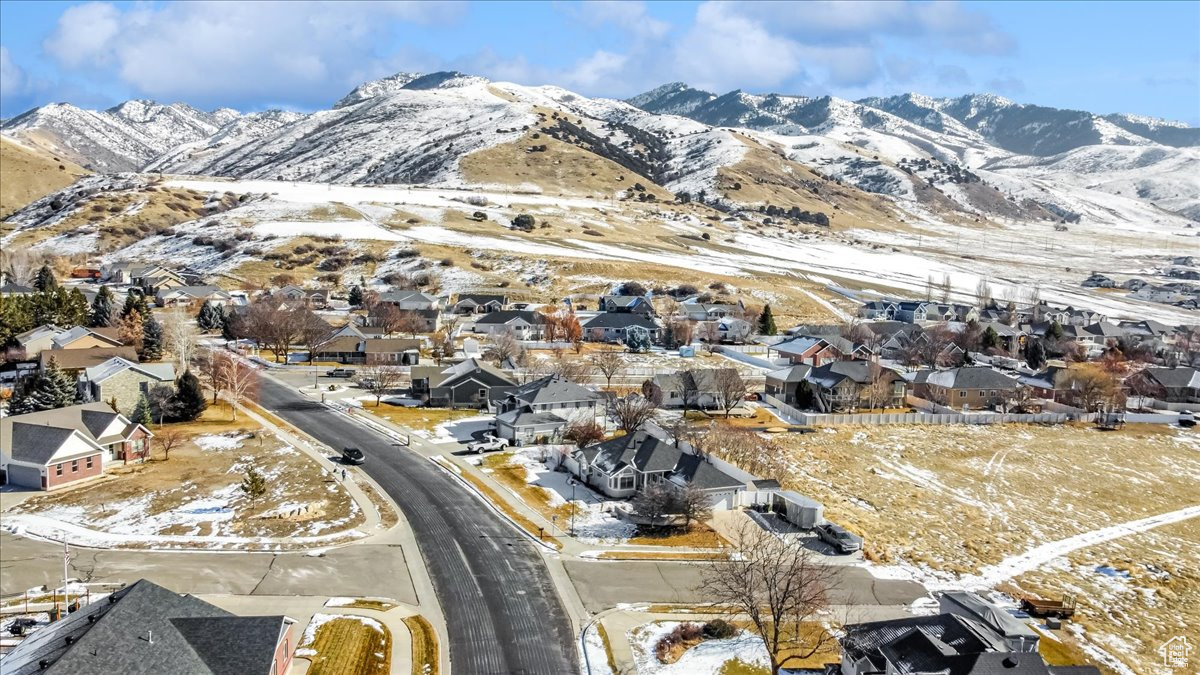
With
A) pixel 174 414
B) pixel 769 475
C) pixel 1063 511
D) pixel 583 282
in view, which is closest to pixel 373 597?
pixel 769 475

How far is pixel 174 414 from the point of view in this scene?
57781mm

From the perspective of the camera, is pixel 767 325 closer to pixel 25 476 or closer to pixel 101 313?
pixel 101 313

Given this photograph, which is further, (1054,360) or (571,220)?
(571,220)

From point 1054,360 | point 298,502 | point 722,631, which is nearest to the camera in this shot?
point 722,631

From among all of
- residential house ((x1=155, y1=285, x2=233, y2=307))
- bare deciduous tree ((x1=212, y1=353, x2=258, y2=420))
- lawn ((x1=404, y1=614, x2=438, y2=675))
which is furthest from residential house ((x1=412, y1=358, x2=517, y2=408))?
residential house ((x1=155, y1=285, x2=233, y2=307))

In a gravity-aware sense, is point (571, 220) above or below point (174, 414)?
above

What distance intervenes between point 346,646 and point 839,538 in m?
23.3

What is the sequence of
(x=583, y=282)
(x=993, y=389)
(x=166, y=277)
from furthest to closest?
(x=583, y=282) < (x=166, y=277) < (x=993, y=389)

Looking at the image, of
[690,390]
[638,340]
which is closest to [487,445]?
[690,390]

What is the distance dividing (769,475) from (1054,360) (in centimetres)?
6098

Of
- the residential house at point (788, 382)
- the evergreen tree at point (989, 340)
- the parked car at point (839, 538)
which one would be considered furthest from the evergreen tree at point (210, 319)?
the evergreen tree at point (989, 340)

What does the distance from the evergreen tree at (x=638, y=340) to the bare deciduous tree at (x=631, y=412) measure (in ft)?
109

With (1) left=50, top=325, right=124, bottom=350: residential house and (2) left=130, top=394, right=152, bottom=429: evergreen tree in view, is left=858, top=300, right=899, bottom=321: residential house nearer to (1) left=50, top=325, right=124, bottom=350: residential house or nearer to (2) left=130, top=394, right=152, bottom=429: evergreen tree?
(2) left=130, top=394, right=152, bottom=429: evergreen tree

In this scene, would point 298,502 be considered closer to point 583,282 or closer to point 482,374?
point 482,374
